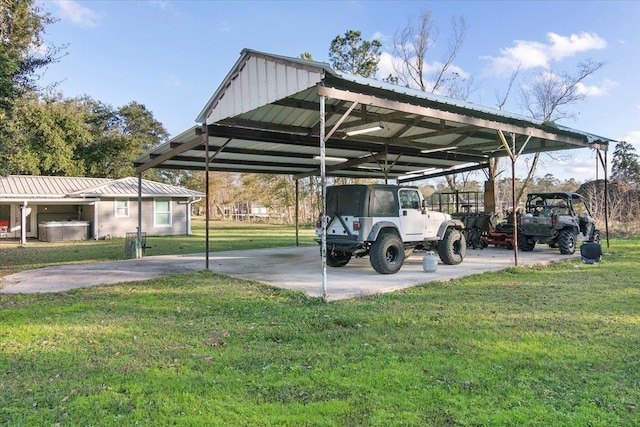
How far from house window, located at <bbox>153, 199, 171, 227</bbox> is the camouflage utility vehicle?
16589 millimetres

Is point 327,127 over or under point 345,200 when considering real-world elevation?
over

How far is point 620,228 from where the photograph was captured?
17.8 metres

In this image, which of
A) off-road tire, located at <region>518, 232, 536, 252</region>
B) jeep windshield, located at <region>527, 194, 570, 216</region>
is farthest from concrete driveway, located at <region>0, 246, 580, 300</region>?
jeep windshield, located at <region>527, 194, 570, 216</region>

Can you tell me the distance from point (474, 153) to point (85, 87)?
111 ft

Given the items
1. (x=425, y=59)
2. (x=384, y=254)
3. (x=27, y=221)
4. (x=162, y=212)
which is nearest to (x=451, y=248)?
(x=384, y=254)

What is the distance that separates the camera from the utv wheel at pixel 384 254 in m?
8.34

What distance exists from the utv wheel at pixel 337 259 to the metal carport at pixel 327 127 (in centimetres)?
261

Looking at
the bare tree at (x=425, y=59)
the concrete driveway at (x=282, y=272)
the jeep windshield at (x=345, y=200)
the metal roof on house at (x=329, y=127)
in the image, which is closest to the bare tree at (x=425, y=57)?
the bare tree at (x=425, y=59)

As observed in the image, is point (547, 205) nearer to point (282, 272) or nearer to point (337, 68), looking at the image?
Result: point (282, 272)

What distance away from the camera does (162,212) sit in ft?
70.9

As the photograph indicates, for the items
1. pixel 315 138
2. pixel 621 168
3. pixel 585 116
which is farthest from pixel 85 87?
pixel 621 168

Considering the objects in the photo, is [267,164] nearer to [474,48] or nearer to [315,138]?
[315,138]

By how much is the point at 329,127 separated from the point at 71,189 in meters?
15.8

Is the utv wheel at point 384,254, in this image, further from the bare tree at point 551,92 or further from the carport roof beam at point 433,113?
the bare tree at point 551,92
